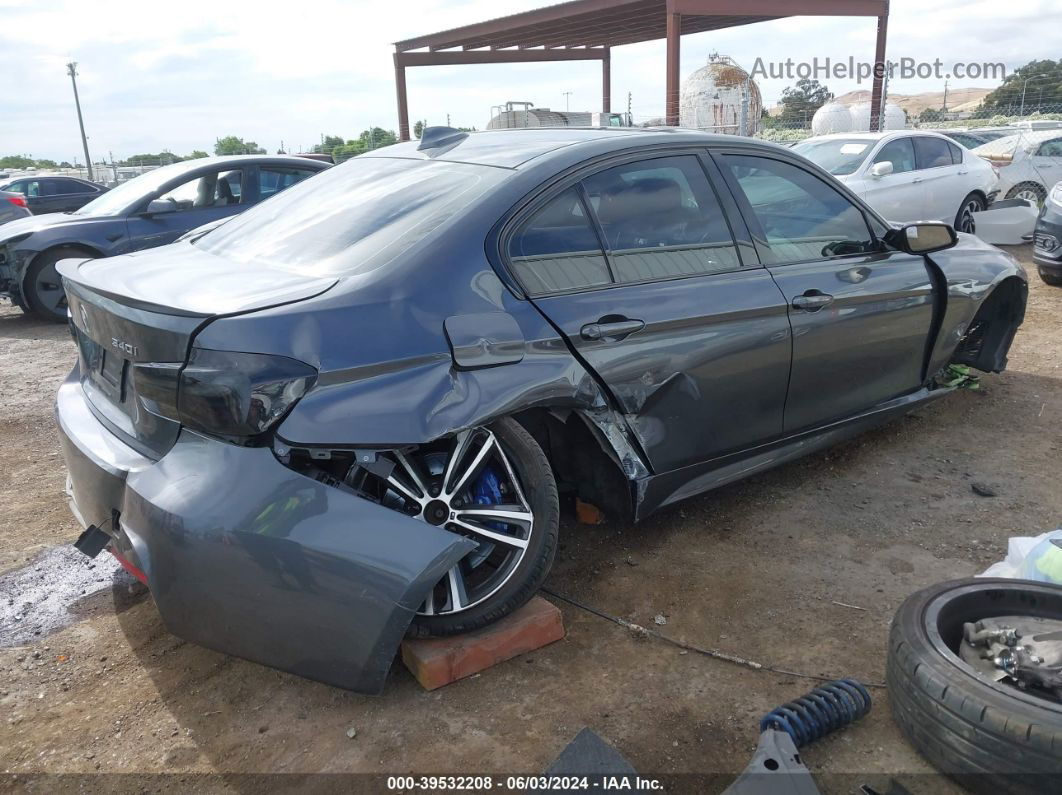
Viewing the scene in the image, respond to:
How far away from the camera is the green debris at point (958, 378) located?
14.9ft

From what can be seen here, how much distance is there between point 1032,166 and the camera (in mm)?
12734

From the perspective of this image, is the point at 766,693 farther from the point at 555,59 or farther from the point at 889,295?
the point at 555,59

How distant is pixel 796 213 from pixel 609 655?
6.92 ft

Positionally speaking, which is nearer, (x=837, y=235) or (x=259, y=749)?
(x=259, y=749)

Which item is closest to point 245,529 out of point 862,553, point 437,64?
point 862,553

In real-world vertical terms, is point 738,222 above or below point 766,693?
above

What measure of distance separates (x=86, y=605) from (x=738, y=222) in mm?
2894

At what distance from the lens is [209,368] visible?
227 centimetres

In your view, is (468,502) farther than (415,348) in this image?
Yes

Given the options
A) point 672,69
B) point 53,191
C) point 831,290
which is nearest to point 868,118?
point 672,69

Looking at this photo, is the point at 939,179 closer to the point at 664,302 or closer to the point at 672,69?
the point at 664,302

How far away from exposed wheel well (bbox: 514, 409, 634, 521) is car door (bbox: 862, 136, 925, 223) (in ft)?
24.0

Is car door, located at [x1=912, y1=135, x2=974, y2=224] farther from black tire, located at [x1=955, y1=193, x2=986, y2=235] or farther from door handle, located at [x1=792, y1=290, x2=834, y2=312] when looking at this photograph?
door handle, located at [x1=792, y1=290, x2=834, y2=312]

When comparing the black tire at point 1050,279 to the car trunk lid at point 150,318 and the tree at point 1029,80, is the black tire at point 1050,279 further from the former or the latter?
the tree at point 1029,80
